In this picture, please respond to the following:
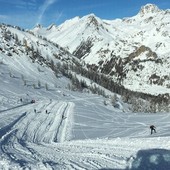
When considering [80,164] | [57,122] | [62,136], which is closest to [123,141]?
[80,164]

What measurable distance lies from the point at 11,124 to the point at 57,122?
42.1 ft

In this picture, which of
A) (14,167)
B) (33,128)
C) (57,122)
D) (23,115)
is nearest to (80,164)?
(14,167)

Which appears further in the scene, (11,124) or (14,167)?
(11,124)

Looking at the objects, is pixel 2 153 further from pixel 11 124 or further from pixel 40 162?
pixel 11 124

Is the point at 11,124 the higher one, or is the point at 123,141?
the point at 123,141

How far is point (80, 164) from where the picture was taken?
73.0 feet

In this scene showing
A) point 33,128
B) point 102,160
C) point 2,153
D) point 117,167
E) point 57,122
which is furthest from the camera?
point 57,122

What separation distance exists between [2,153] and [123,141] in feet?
35.0

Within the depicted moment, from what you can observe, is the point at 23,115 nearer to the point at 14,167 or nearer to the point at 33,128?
the point at 33,128

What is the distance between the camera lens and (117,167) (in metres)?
21.3

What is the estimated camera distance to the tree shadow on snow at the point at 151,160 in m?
20.5

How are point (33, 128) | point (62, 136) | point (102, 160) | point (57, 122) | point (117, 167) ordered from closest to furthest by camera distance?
point (117, 167), point (102, 160), point (62, 136), point (33, 128), point (57, 122)

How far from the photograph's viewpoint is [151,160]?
72.2 ft

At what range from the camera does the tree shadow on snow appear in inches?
809
